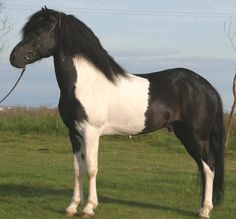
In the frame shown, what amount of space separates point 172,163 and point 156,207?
22.3ft

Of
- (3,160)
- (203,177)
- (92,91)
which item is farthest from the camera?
(3,160)

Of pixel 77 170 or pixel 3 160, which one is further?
pixel 3 160

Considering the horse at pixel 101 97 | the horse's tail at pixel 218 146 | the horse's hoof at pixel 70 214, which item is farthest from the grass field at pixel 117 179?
the horse at pixel 101 97

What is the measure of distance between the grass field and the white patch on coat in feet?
3.88

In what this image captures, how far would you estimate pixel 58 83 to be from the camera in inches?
284

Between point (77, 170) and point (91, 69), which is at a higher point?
point (91, 69)

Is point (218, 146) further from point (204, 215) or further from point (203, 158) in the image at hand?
point (204, 215)

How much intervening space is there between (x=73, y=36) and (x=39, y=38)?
1.36 ft

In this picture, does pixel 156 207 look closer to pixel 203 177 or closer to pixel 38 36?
pixel 203 177

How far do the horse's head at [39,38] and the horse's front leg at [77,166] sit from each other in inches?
42.4

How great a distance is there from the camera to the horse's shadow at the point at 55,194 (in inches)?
308

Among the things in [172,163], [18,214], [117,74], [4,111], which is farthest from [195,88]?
[4,111]

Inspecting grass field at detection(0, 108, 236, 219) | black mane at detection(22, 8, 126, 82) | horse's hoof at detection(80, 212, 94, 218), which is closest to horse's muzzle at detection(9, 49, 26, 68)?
black mane at detection(22, 8, 126, 82)

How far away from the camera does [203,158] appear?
7.48 m
